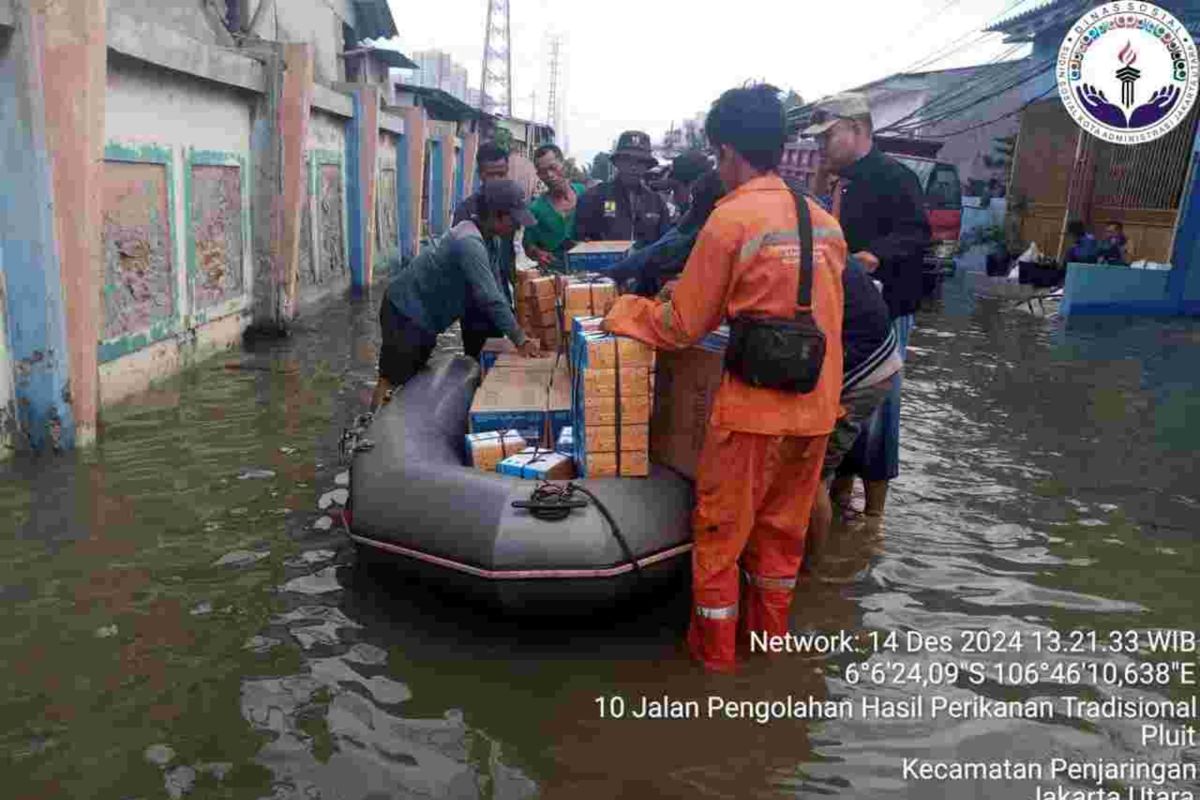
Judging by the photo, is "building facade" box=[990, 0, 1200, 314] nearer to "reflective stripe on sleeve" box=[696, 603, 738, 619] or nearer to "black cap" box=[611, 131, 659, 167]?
"black cap" box=[611, 131, 659, 167]

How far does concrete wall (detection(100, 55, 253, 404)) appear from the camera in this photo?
6249mm

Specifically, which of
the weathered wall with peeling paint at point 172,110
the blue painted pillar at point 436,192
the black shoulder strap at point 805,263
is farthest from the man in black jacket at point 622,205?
the blue painted pillar at point 436,192

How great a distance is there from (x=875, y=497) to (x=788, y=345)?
208cm

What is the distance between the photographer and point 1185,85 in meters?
12.9

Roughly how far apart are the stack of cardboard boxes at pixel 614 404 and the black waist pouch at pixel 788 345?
1.70 feet

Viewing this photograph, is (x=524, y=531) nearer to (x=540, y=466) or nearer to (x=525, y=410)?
(x=540, y=466)

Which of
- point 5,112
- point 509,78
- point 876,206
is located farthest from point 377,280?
point 509,78

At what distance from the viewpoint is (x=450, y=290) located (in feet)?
16.5

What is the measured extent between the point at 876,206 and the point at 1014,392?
14.6 ft

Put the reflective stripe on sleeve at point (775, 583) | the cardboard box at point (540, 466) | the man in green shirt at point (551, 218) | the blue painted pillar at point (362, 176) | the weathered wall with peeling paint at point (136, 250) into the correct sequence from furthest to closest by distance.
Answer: the blue painted pillar at point (362, 176), the man in green shirt at point (551, 218), the weathered wall with peeling paint at point (136, 250), the cardboard box at point (540, 466), the reflective stripe on sleeve at point (775, 583)

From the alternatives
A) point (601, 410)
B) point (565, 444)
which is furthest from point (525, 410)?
point (601, 410)

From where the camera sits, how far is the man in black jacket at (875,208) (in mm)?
4188

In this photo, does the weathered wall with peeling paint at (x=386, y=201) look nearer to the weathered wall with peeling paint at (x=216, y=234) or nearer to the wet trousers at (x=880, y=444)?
the weathered wall with peeling paint at (x=216, y=234)

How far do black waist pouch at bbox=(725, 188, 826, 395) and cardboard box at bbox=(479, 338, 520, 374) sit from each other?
221 cm
